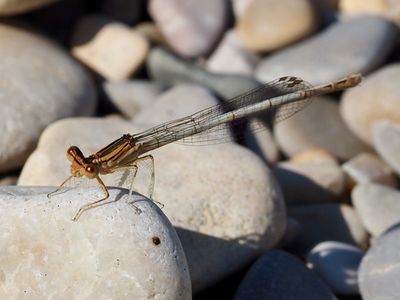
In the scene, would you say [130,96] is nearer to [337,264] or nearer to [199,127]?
[199,127]

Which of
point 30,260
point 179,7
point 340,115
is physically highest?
point 30,260

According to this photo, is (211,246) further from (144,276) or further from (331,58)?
(331,58)

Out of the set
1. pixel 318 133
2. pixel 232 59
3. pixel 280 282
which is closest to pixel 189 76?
pixel 232 59

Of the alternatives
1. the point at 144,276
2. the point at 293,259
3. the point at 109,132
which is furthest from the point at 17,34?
the point at 144,276

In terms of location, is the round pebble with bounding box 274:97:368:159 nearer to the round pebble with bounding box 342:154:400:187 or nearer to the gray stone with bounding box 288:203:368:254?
the round pebble with bounding box 342:154:400:187

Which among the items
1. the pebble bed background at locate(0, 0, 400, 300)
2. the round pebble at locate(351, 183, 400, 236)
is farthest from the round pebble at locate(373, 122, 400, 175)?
the round pebble at locate(351, 183, 400, 236)

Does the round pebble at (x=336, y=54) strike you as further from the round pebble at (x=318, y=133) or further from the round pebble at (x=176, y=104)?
the round pebble at (x=176, y=104)

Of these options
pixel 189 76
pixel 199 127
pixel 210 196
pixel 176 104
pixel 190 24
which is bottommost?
A: pixel 189 76
